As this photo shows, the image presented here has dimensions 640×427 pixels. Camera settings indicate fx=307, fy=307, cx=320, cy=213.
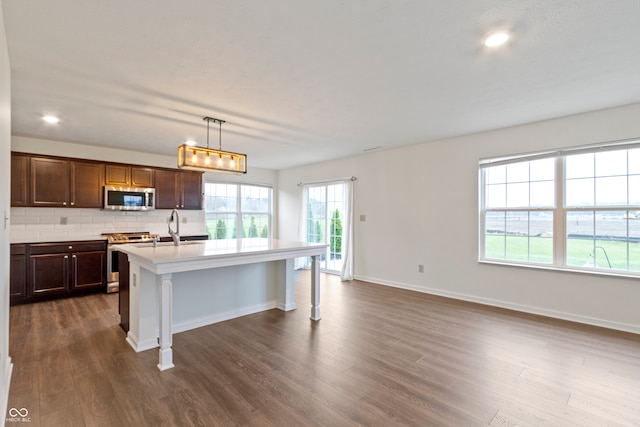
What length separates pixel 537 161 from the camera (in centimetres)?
396

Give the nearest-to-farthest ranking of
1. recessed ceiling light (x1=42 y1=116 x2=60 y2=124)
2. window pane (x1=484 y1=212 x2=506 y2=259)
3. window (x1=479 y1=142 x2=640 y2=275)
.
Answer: window (x1=479 y1=142 x2=640 y2=275)
recessed ceiling light (x1=42 y1=116 x2=60 y2=124)
window pane (x1=484 y1=212 x2=506 y2=259)

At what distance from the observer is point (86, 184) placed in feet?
16.4

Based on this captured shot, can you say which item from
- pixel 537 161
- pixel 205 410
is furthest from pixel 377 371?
pixel 537 161

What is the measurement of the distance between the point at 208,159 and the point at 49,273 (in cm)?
325

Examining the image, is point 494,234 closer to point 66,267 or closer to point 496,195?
point 496,195

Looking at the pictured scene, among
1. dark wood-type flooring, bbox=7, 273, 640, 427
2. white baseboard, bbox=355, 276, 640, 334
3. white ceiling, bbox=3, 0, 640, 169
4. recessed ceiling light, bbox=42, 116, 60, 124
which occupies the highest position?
white ceiling, bbox=3, 0, 640, 169

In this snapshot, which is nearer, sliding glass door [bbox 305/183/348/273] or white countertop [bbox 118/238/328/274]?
white countertop [bbox 118/238/328/274]

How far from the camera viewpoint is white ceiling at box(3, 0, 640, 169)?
6.06 ft

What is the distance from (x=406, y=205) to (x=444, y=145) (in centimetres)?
113

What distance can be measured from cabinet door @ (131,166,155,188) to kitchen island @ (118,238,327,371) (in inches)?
94.7

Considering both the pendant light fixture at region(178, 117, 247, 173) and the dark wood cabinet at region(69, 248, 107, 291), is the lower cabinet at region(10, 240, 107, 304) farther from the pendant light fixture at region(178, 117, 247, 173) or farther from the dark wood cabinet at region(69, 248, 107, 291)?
the pendant light fixture at region(178, 117, 247, 173)

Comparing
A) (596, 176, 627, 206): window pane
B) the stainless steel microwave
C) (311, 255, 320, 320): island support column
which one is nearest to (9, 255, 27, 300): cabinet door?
the stainless steel microwave

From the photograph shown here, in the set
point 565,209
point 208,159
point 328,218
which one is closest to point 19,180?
point 208,159

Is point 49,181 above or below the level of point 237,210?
above
